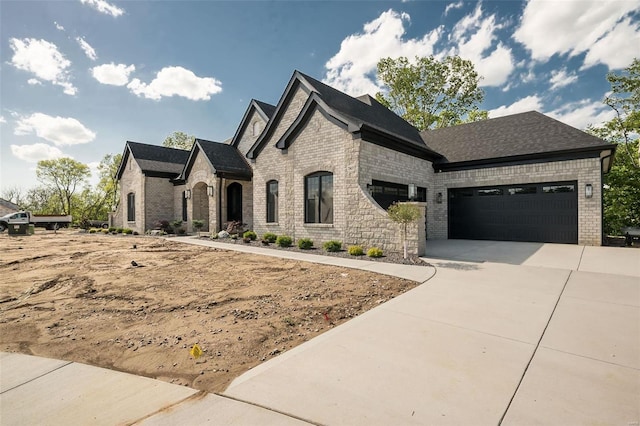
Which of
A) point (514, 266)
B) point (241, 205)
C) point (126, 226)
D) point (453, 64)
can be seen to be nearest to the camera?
point (514, 266)

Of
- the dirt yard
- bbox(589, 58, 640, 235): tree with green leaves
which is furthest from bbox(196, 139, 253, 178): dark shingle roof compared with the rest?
bbox(589, 58, 640, 235): tree with green leaves

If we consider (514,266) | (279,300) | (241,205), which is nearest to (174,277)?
(279,300)

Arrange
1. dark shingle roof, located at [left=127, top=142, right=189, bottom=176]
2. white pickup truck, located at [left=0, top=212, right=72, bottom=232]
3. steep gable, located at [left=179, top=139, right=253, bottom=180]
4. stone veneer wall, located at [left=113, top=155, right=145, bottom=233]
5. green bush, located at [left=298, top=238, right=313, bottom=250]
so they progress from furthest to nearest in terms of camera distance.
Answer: white pickup truck, located at [left=0, top=212, right=72, bottom=232] → dark shingle roof, located at [left=127, top=142, right=189, bottom=176] → stone veneer wall, located at [left=113, top=155, right=145, bottom=233] → steep gable, located at [left=179, top=139, right=253, bottom=180] → green bush, located at [left=298, top=238, right=313, bottom=250]

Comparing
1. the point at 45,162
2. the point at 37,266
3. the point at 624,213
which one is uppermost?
the point at 45,162

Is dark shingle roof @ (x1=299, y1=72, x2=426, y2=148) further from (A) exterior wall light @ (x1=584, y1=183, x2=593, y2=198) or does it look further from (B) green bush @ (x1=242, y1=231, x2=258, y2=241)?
(B) green bush @ (x1=242, y1=231, x2=258, y2=241)

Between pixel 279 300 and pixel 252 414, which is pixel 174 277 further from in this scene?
pixel 252 414

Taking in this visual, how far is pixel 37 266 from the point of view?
909 centimetres

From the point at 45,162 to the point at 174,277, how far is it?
159ft

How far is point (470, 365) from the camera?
2.97 meters

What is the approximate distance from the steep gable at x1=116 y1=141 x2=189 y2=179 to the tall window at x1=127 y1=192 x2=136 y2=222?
8.72 ft

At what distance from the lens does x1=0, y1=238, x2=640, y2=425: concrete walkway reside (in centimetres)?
227

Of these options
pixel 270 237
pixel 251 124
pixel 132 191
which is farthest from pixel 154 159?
pixel 270 237

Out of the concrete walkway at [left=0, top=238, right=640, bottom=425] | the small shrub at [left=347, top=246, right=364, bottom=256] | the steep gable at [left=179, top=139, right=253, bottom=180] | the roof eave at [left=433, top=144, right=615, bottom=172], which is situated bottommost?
the concrete walkway at [left=0, top=238, right=640, bottom=425]

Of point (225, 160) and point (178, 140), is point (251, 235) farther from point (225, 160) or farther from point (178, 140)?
point (178, 140)
